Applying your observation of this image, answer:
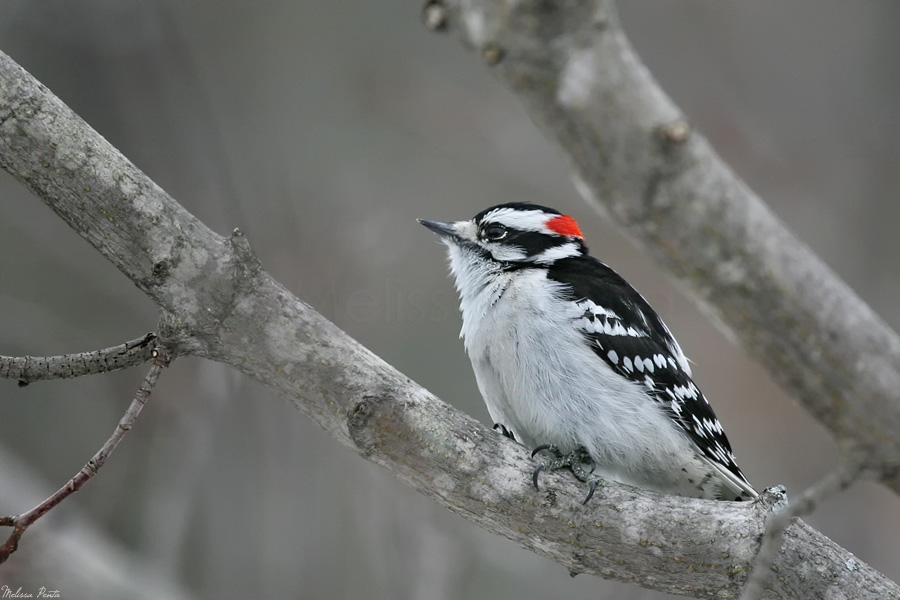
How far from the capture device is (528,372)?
4062mm

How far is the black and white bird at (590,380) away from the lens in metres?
4.00

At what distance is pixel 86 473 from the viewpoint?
2.67m

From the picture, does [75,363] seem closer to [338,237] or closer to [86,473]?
[86,473]

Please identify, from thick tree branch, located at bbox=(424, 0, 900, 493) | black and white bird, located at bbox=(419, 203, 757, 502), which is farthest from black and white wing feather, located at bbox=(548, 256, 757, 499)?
thick tree branch, located at bbox=(424, 0, 900, 493)

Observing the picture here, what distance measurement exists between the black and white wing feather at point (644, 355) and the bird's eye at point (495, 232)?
1.12 ft

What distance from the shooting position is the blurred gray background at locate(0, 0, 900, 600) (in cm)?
542

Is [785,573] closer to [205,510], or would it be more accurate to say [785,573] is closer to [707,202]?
[707,202]

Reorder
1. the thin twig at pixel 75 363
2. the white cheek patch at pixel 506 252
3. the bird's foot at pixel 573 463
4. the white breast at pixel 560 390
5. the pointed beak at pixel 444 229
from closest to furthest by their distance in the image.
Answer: the thin twig at pixel 75 363 < the bird's foot at pixel 573 463 < the white breast at pixel 560 390 < the white cheek patch at pixel 506 252 < the pointed beak at pixel 444 229

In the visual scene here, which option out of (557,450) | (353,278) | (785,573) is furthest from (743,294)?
(353,278)

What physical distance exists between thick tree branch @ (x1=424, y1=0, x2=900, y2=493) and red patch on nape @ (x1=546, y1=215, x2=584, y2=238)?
3.07m

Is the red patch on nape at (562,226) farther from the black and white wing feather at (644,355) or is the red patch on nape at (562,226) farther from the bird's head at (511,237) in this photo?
the black and white wing feather at (644,355)

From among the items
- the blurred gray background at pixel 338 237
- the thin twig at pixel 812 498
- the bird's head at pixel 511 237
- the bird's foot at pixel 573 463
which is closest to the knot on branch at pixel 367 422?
the bird's foot at pixel 573 463

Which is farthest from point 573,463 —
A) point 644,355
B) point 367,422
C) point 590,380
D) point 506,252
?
point 506,252

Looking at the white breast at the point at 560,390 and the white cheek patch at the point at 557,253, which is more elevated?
the white cheek patch at the point at 557,253
